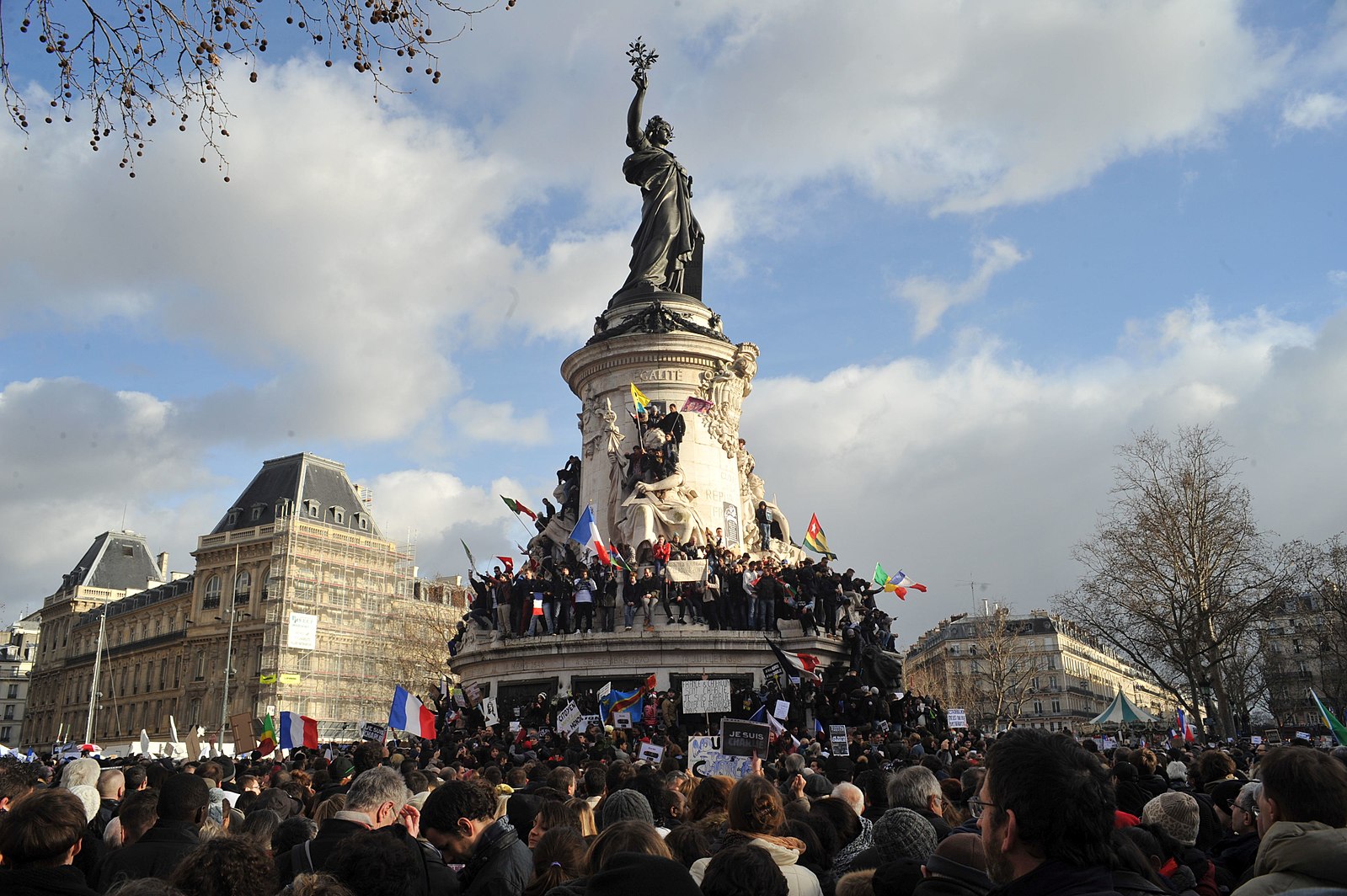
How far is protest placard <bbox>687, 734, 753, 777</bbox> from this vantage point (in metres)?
10.5

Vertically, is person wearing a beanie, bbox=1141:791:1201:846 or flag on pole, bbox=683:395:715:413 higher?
flag on pole, bbox=683:395:715:413

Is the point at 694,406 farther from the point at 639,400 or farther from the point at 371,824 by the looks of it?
the point at 371,824

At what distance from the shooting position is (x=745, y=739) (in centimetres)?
1056

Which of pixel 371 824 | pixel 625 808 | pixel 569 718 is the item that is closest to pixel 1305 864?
pixel 625 808

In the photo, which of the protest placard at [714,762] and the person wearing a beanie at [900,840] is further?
the protest placard at [714,762]

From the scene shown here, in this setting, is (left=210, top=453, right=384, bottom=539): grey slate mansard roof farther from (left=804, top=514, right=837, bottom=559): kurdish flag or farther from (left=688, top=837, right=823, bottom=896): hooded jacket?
(left=688, top=837, right=823, bottom=896): hooded jacket

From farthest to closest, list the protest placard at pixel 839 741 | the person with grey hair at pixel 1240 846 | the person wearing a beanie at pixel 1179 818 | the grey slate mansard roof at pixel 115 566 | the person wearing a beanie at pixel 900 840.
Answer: the grey slate mansard roof at pixel 115 566 → the protest placard at pixel 839 741 → the person wearing a beanie at pixel 1179 818 → the person with grey hair at pixel 1240 846 → the person wearing a beanie at pixel 900 840

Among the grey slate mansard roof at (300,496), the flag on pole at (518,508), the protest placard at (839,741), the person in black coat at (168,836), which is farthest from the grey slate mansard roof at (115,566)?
the person in black coat at (168,836)

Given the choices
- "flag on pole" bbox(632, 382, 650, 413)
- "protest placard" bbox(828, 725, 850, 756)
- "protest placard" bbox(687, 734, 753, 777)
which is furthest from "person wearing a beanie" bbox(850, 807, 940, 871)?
"flag on pole" bbox(632, 382, 650, 413)

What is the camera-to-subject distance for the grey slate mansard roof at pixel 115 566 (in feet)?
291

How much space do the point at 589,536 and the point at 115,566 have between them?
7752 cm

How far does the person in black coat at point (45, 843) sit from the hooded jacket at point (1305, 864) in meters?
4.00

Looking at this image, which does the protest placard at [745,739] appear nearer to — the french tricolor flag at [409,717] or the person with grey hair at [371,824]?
the person with grey hair at [371,824]

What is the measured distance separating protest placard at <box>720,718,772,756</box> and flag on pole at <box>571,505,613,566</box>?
15856mm
